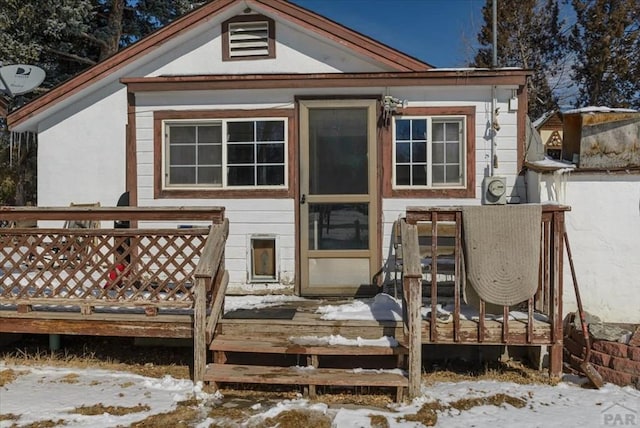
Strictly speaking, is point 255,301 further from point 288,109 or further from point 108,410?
point 288,109

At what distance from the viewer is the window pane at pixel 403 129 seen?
569cm

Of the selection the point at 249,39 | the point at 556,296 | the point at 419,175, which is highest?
the point at 249,39

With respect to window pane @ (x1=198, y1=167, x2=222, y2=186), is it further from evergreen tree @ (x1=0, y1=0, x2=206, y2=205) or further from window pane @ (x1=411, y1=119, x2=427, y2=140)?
evergreen tree @ (x1=0, y1=0, x2=206, y2=205)

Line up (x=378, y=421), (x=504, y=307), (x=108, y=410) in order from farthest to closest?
(x=504, y=307)
(x=108, y=410)
(x=378, y=421)

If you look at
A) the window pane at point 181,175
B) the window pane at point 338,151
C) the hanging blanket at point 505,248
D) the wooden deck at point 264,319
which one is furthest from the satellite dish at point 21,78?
the hanging blanket at point 505,248

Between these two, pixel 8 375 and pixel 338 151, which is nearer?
pixel 8 375

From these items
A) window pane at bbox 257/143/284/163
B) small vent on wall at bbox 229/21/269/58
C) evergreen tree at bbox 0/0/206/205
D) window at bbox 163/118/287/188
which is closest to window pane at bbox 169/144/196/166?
window at bbox 163/118/287/188

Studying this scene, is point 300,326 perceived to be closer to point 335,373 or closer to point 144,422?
point 335,373

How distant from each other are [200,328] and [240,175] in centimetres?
233

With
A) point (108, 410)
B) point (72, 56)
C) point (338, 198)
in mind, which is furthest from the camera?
point (72, 56)

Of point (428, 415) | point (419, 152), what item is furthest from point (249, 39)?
point (428, 415)

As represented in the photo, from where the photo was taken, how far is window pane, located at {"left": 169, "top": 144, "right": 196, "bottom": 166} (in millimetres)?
5898

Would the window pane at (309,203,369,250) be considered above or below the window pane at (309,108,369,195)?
below

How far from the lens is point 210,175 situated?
5.88m
